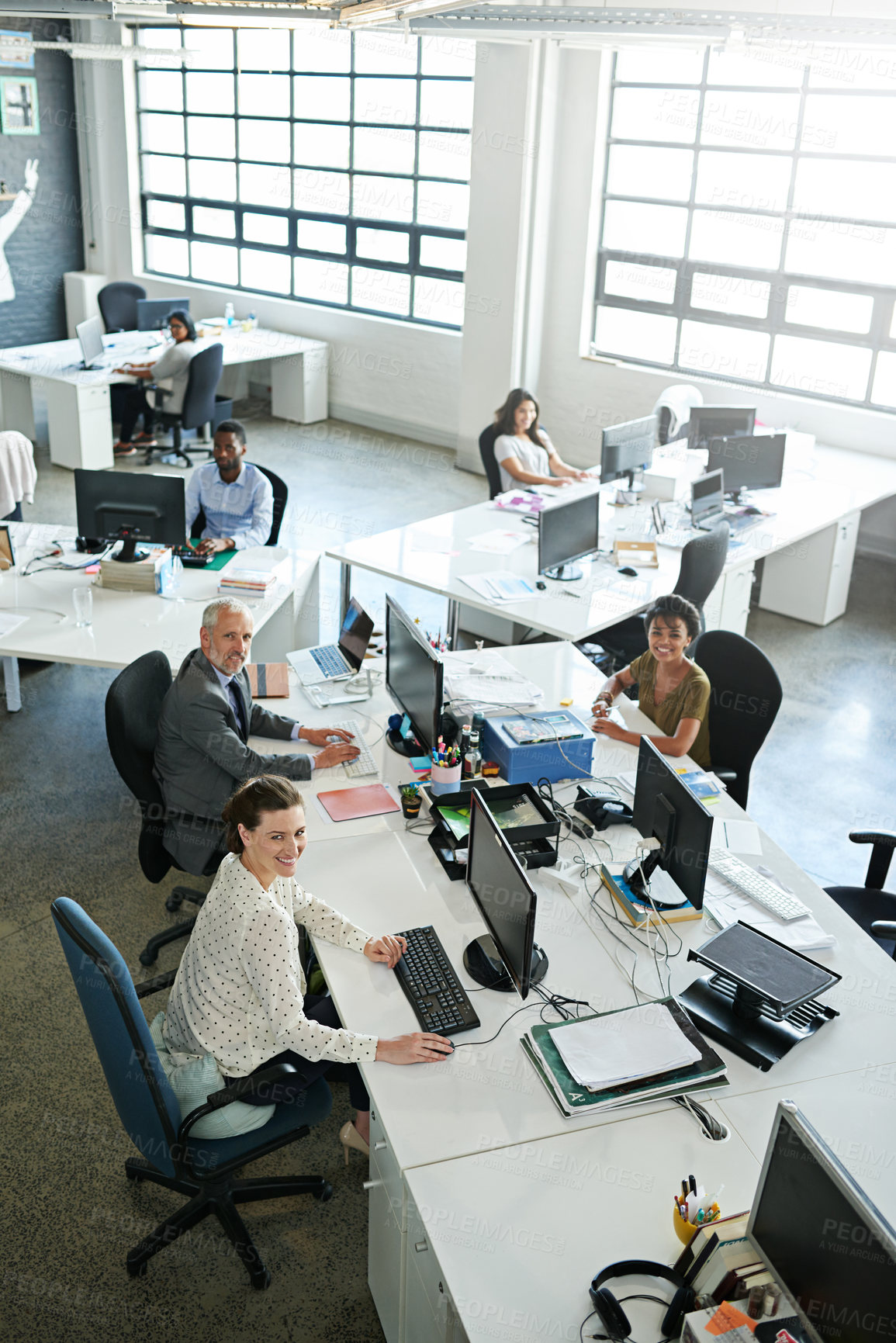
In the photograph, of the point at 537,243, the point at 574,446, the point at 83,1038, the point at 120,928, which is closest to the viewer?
the point at 83,1038

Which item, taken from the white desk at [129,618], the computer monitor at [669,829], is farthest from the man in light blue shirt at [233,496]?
the computer monitor at [669,829]

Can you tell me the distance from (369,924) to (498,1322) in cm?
115

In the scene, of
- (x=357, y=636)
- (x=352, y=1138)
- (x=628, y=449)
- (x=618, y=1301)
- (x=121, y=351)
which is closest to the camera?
(x=618, y=1301)

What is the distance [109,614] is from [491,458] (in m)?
2.77

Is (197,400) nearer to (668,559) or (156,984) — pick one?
(668,559)

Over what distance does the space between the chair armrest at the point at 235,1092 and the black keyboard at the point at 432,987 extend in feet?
1.11

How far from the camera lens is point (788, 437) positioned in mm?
7320

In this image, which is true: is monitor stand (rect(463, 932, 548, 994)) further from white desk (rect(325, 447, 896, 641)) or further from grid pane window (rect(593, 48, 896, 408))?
grid pane window (rect(593, 48, 896, 408))

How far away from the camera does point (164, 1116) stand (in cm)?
248

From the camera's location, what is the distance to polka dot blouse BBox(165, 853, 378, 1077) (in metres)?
2.57

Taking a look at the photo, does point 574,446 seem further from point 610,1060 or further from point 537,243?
point 610,1060

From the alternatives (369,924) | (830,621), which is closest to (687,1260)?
(369,924)

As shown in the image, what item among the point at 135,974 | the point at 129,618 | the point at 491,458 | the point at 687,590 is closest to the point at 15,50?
the point at 491,458

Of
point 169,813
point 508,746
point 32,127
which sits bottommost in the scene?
point 169,813
